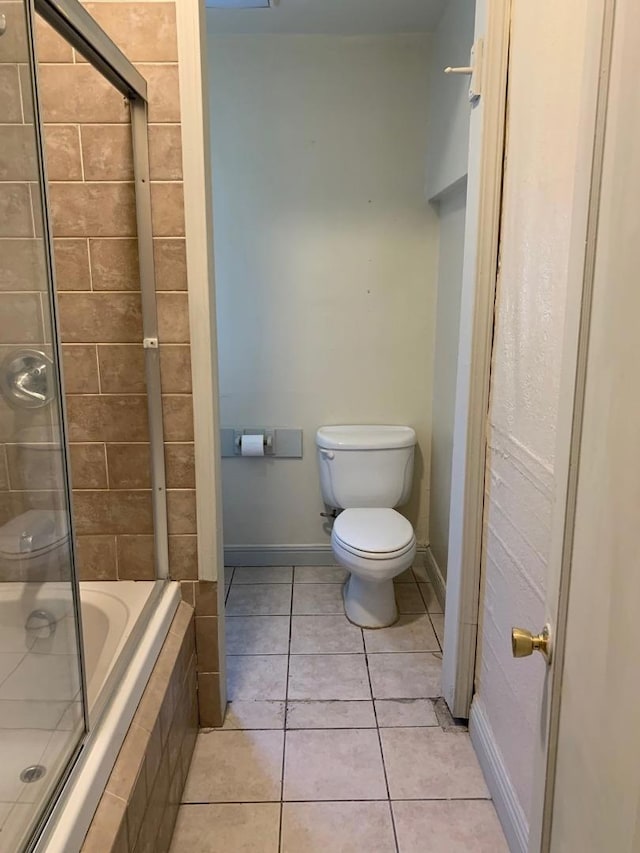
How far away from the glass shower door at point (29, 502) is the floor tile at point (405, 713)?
3.57ft

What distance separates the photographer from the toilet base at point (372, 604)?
2596 millimetres

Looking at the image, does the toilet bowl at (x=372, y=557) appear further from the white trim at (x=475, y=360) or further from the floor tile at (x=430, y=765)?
the floor tile at (x=430, y=765)

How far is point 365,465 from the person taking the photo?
2.83 m

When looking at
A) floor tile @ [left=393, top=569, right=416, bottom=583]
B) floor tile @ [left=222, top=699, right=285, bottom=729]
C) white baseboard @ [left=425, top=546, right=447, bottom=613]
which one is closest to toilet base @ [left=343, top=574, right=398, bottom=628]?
white baseboard @ [left=425, top=546, right=447, bottom=613]

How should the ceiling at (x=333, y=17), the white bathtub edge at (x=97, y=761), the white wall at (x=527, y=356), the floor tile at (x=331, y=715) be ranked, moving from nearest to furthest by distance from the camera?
the white bathtub edge at (x=97, y=761) < the white wall at (x=527, y=356) < the floor tile at (x=331, y=715) < the ceiling at (x=333, y=17)

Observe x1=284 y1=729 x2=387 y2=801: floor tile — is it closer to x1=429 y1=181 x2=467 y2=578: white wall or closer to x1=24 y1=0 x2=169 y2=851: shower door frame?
x1=24 y1=0 x2=169 y2=851: shower door frame

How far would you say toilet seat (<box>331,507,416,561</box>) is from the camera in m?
2.42

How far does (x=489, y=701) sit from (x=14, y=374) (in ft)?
5.10

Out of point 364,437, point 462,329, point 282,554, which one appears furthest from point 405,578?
point 462,329

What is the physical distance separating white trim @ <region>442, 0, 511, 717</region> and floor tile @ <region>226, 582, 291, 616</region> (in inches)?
35.4

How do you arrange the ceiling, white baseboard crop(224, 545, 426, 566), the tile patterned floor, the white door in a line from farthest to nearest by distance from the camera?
white baseboard crop(224, 545, 426, 566) < the ceiling < the tile patterned floor < the white door

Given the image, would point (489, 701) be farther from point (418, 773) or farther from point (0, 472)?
point (0, 472)

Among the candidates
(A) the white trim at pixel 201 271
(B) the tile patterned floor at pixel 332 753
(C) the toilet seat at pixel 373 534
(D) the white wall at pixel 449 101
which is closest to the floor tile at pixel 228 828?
(B) the tile patterned floor at pixel 332 753

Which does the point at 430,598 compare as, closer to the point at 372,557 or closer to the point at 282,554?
the point at 372,557
